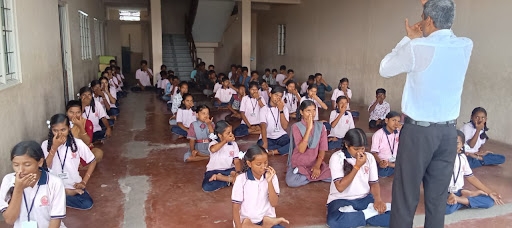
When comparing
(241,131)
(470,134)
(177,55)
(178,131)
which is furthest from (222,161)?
(177,55)

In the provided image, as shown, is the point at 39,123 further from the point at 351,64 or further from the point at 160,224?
the point at 351,64

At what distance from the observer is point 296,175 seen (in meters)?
3.98

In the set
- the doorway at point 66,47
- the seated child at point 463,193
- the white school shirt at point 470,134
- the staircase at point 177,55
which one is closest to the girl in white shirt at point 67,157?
the seated child at point 463,193

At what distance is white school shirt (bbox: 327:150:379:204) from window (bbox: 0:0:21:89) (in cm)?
324

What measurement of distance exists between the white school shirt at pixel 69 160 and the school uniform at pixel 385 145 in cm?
281

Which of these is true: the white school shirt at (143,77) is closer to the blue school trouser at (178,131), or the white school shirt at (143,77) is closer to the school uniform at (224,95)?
the school uniform at (224,95)

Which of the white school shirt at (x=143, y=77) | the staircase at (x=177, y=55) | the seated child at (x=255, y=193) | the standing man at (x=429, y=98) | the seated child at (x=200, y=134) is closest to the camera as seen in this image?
the standing man at (x=429, y=98)

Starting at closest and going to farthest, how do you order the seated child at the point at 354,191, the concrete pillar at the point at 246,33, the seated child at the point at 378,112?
the seated child at the point at 354,191 → the seated child at the point at 378,112 → the concrete pillar at the point at 246,33

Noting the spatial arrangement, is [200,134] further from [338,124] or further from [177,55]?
[177,55]

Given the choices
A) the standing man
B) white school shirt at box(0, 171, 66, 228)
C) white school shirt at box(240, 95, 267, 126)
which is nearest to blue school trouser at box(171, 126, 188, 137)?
white school shirt at box(240, 95, 267, 126)

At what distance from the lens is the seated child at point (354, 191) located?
299 centimetres

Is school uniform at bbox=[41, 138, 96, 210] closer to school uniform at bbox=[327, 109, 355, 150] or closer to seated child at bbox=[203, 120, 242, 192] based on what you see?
seated child at bbox=[203, 120, 242, 192]

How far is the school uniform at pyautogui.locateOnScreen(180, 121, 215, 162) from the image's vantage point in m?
4.59

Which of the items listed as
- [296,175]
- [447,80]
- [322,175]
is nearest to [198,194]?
[296,175]
